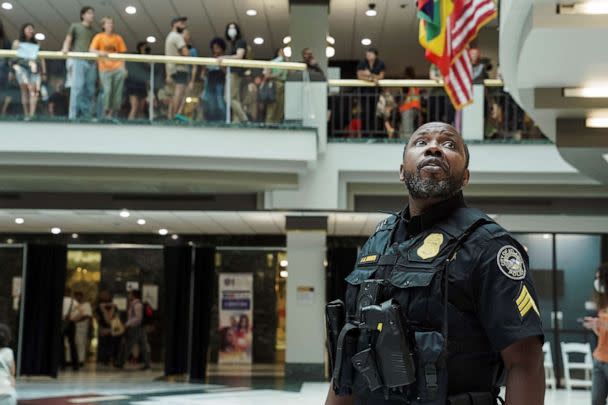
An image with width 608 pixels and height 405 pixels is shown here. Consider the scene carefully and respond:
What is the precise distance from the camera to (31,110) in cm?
1488

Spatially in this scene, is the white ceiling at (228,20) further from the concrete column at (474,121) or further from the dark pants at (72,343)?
the dark pants at (72,343)

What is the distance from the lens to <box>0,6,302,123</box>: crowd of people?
49.1ft

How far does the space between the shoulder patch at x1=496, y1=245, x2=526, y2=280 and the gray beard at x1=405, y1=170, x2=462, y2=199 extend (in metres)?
0.25

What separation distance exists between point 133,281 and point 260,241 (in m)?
3.31

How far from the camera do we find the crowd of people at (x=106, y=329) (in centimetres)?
2183

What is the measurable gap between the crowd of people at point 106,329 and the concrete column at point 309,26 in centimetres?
755

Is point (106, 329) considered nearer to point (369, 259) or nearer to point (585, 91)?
point (585, 91)

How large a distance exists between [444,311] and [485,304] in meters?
0.11

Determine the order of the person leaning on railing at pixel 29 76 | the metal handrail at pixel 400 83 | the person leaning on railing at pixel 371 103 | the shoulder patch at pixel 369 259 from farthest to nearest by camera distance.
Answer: the person leaning on railing at pixel 371 103 → the metal handrail at pixel 400 83 → the person leaning on railing at pixel 29 76 → the shoulder patch at pixel 369 259

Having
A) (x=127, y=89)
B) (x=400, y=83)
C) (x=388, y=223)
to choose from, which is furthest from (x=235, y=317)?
(x=388, y=223)

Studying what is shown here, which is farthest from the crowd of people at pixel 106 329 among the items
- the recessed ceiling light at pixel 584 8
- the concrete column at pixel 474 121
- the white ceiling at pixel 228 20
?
the recessed ceiling light at pixel 584 8

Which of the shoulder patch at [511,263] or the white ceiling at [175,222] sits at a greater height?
the white ceiling at [175,222]

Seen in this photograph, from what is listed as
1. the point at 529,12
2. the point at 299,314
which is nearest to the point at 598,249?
the point at 299,314

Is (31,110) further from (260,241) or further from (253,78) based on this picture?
(260,241)
